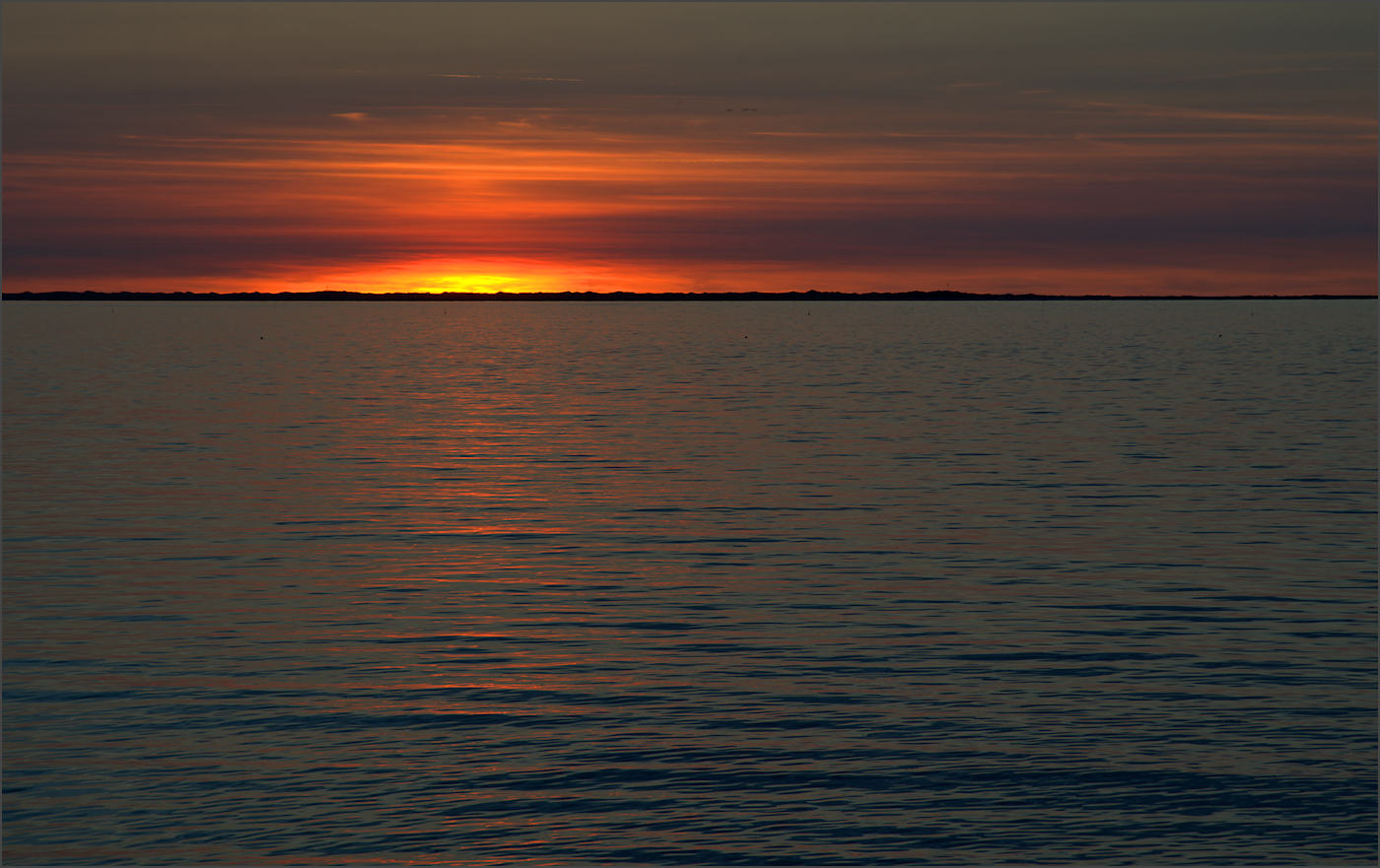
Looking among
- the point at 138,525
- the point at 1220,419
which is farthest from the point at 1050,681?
the point at 1220,419

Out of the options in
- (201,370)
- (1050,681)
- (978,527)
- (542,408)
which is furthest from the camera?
(201,370)

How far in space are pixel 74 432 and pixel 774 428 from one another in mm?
30555

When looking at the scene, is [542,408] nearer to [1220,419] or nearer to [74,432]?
[74,432]

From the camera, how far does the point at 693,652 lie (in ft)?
75.8

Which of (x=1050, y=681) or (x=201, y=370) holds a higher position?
(x=201, y=370)

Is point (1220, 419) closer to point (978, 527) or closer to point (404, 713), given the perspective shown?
point (978, 527)

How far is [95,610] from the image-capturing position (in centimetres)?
2627

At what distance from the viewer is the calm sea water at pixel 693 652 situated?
53.1ft

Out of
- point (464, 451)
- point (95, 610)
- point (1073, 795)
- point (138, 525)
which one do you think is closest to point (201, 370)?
point (464, 451)

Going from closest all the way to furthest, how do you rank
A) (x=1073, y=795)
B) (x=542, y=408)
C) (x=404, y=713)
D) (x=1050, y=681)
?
(x=1073, y=795)
(x=404, y=713)
(x=1050, y=681)
(x=542, y=408)

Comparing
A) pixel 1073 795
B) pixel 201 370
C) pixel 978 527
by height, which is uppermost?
pixel 201 370

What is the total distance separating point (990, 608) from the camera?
26094 millimetres

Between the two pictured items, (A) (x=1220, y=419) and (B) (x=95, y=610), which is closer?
(B) (x=95, y=610)

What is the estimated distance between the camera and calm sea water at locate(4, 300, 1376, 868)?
16.2 m
